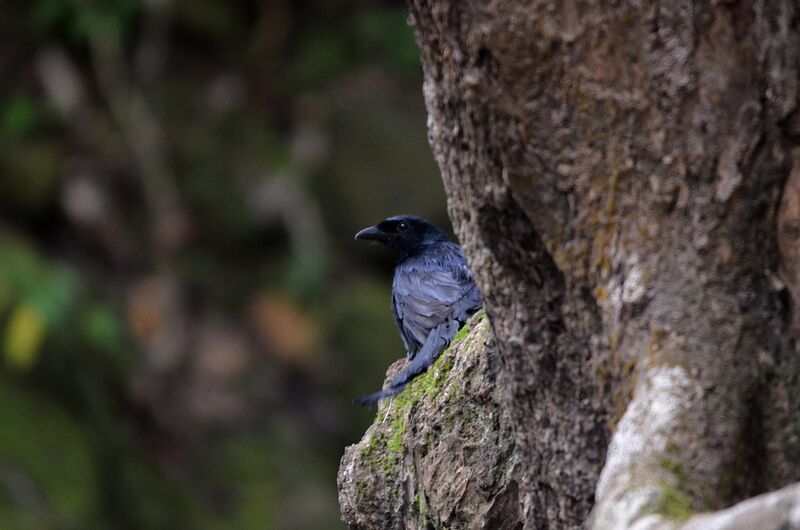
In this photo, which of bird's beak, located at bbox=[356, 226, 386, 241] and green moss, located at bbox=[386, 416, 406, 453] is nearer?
green moss, located at bbox=[386, 416, 406, 453]

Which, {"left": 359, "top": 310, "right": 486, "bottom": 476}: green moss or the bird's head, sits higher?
the bird's head

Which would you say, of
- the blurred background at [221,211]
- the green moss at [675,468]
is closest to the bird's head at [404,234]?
the blurred background at [221,211]

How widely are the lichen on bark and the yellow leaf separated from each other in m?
5.35

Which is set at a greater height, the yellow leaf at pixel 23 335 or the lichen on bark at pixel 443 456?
the yellow leaf at pixel 23 335

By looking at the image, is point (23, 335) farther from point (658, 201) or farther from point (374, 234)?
point (658, 201)

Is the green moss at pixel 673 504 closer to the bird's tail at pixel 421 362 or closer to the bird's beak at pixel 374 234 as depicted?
the bird's tail at pixel 421 362

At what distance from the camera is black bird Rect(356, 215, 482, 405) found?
5.16 metres

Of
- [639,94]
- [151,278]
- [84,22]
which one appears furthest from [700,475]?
[84,22]

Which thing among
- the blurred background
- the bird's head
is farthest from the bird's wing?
the blurred background

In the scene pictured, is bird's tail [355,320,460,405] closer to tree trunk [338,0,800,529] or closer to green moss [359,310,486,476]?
green moss [359,310,486,476]

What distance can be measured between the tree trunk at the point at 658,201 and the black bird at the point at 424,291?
5.38ft

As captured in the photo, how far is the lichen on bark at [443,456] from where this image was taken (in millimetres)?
4109

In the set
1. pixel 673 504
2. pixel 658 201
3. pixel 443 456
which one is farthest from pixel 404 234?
pixel 673 504

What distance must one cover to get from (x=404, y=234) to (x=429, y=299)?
1.28 metres
